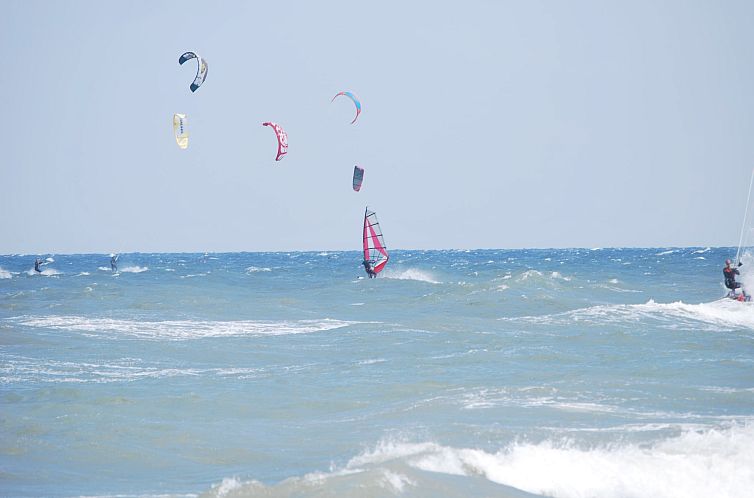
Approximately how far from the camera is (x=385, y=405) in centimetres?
1066

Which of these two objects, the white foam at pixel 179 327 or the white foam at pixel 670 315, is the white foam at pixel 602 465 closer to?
the white foam at pixel 179 327

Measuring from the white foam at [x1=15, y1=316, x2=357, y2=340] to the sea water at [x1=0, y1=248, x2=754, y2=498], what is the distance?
0.06m

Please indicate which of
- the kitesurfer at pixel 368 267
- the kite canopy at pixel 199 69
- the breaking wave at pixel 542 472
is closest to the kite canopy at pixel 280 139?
the kite canopy at pixel 199 69

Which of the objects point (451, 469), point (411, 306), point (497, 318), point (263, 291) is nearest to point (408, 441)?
point (451, 469)

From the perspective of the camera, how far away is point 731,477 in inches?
305

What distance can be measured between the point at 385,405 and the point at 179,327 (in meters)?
10.1

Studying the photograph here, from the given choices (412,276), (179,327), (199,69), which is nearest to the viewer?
(179,327)

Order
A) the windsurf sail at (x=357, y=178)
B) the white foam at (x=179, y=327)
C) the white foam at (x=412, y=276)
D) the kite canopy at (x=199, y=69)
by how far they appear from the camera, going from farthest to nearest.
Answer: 1. the white foam at (x=412, y=276)
2. the windsurf sail at (x=357, y=178)
3. the kite canopy at (x=199, y=69)
4. the white foam at (x=179, y=327)

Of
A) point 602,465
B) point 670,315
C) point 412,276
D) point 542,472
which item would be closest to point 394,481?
point 542,472

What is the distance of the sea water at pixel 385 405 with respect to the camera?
7.61 m

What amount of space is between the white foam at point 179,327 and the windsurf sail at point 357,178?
818cm

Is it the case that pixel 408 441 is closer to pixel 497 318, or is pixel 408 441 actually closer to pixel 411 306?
pixel 497 318

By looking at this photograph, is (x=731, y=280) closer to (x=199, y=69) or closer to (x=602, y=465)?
(x=199, y=69)

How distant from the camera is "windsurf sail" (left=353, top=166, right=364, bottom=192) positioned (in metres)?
29.1
